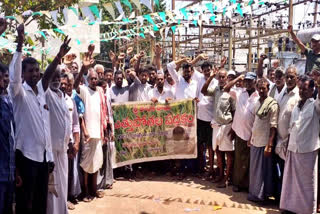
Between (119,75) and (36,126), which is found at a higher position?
(119,75)

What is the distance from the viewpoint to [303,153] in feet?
14.3

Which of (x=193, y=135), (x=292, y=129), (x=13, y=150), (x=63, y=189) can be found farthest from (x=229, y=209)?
(x=13, y=150)

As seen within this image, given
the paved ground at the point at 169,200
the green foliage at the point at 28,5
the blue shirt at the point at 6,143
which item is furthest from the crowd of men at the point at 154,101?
the green foliage at the point at 28,5

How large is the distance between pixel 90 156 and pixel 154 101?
182cm

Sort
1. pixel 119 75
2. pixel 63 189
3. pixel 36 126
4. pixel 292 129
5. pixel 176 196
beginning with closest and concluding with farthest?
pixel 36 126
pixel 63 189
pixel 292 129
pixel 176 196
pixel 119 75

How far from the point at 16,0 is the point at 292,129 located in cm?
729

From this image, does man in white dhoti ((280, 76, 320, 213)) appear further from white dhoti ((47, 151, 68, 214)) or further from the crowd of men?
white dhoti ((47, 151, 68, 214))

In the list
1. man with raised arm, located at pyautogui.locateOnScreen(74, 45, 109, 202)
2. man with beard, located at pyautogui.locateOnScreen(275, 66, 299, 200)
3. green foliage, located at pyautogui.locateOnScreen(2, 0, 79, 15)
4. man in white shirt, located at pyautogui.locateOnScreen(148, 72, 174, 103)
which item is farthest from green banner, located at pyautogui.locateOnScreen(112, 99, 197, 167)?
green foliage, located at pyautogui.locateOnScreen(2, 0, 79, 15)

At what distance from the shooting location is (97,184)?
572 centimetres

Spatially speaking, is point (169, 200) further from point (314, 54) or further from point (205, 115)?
point (314, 54)

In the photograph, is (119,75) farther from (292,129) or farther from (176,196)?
(292,129)

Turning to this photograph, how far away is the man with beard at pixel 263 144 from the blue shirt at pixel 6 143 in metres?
3.44

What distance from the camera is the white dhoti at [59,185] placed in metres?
3.79

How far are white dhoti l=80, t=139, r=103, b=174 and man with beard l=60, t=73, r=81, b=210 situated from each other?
15cm
